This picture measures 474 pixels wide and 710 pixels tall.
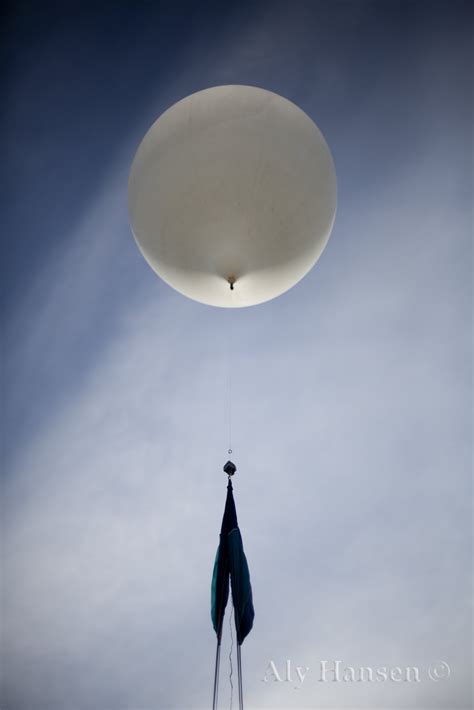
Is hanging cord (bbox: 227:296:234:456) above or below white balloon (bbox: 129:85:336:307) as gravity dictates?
above

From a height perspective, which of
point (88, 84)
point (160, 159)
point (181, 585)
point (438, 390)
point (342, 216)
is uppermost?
point (88, 84)

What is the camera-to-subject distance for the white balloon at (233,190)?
3.58 meters

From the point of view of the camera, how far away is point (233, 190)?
356cm

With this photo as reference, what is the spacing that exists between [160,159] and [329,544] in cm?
481

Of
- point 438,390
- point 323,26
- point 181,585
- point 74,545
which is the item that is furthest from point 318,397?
point 323,26

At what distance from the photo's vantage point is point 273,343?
6.45m

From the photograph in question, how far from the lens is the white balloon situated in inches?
141

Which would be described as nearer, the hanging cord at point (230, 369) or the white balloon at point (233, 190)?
the white balloon at point (233, 190)

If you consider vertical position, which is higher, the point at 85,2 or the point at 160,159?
the point at 85,2

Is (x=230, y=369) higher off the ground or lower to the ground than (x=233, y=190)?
higher

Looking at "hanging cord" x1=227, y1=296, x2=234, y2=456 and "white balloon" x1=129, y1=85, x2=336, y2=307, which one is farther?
"hanging cord" x1=227, y1=296, x2=234, y2=456

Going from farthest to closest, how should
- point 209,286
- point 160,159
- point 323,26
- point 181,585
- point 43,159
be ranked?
point 181,585 < point 43,159 < point 323,26 < point 209,286 < point 160,159

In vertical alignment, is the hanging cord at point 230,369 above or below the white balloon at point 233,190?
above

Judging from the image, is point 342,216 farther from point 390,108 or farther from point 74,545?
point 74,545
